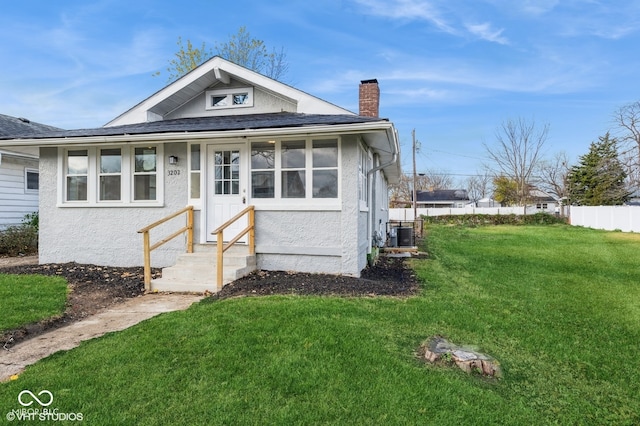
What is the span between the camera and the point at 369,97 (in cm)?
1092

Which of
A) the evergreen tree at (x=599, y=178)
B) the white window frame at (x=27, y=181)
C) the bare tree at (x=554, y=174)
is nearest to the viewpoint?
the white window frame at (x=27, y=181)

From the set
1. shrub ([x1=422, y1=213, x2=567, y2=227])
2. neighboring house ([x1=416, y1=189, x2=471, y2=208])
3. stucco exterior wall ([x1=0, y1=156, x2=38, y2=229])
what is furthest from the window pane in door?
neighboring house ([x1=416, y1=189, x2=471, y2=208])

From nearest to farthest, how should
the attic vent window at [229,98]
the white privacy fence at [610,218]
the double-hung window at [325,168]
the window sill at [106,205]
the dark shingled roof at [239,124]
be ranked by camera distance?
1. the dark shingled roof at [239,124]
2. the double-hung window at [325,168]
3. the window sill at [106,205]
4. the attic vent window at [229,98]
5. the white privacy fence at [610,218]

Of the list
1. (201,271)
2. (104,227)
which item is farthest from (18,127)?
(201,271)

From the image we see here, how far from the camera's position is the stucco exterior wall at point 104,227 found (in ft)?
27.9

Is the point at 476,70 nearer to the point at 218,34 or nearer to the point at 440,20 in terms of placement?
the point at 440,20

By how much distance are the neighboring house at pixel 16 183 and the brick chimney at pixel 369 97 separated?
31.5ft

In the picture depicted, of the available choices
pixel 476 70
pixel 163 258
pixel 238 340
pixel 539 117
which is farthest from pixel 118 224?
pixel 539 117

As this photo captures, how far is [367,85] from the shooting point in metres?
11.0

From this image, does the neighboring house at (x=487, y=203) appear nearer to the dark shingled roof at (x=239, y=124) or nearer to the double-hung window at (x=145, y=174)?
the dark shingled roof at (x=239, y=124)

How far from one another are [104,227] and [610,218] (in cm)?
2731

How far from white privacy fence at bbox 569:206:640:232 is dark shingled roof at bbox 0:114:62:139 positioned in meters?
28.4

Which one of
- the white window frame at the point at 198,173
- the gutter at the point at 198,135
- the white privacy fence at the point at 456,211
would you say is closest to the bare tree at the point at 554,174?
the white privacy fence at the point at 456,211

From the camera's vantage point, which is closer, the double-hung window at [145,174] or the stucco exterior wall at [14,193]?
the double-hung window at [145,174]
